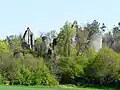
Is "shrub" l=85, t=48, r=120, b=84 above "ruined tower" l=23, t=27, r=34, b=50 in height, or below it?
below

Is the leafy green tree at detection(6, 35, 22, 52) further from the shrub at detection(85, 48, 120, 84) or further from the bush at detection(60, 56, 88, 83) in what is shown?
the shrub at detection(85, 48, 120, 84)

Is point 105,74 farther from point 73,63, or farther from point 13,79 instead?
point 13,79

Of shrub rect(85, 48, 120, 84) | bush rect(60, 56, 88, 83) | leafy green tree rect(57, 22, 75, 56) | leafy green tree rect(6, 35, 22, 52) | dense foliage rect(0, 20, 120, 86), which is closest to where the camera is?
dense foliage rect(0, 20, 120, 86)

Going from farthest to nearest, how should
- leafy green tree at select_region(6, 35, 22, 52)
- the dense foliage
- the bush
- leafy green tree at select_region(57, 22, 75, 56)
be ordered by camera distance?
leafy green tree at select_region(6, 35, 22, 52) → leafy green tree at select_region(57, 22, 75, 56) → the bush → the dense foliage

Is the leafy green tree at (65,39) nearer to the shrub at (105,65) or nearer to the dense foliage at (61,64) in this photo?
the dense foliage at (61,64)

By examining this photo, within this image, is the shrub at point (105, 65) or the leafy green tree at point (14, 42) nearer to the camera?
the shrub at point (105, 65)

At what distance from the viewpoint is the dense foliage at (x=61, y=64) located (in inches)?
2131

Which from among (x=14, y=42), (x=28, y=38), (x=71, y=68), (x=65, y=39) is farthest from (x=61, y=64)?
(x=28, y=38)

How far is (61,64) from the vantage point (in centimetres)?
5912

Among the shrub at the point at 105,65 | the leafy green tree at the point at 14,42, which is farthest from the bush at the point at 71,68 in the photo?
the leafy green tree at the point at 14,42

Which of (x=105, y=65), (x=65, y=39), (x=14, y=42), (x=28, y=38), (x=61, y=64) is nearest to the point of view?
(x=105, y=65)

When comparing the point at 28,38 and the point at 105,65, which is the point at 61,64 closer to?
the point at 105,65

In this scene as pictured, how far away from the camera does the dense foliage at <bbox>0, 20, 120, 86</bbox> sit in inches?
2131

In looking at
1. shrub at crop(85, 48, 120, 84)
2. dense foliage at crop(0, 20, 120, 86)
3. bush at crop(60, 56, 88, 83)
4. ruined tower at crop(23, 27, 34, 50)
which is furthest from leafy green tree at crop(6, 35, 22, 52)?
shrub at crop(85, 48, 120, 84)
